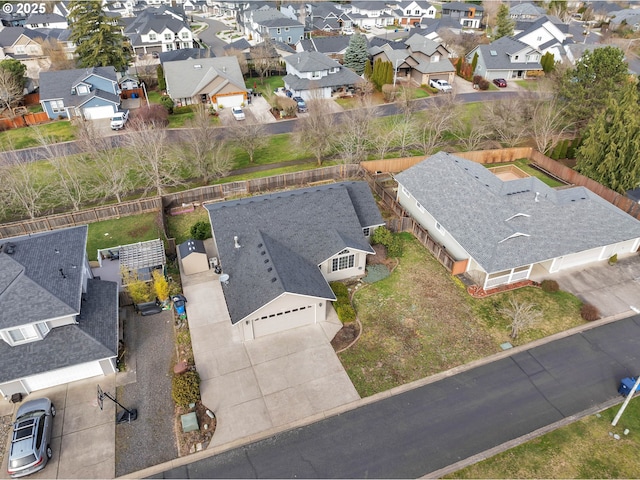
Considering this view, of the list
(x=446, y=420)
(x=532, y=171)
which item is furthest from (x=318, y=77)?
(x=446, y=420)

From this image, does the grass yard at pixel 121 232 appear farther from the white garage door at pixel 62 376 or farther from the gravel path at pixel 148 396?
the white garage door at pixel 62 376

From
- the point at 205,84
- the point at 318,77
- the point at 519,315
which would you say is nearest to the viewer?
the point at 519,315

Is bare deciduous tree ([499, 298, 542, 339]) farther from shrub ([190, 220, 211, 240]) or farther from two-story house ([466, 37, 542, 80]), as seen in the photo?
two-story house ([466, 37, 542, 80])

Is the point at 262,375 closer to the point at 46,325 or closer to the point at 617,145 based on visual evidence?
the point at 46,325

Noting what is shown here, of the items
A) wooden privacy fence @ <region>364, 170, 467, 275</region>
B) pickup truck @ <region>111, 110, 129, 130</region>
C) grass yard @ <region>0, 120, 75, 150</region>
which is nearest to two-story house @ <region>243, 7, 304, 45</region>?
pickup truck @ <region>111, 110, 129, 130</region>

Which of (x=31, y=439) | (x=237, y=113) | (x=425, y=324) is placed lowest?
(x=425, y=324)

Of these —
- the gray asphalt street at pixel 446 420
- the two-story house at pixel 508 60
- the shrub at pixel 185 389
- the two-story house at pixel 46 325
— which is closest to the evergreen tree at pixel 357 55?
the two-story house at pixel 508 60

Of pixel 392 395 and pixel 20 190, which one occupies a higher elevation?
pixel 20 190

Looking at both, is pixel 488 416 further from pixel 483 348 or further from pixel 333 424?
pixel 333 424

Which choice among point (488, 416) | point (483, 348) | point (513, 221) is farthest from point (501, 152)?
point (488, 416)
